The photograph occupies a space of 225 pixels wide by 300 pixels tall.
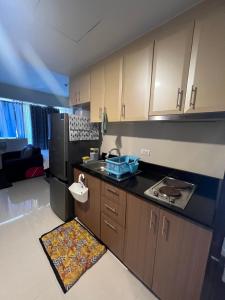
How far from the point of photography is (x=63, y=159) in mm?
1870

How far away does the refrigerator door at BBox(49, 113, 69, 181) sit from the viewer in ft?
5.80

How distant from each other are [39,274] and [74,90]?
7.75ft

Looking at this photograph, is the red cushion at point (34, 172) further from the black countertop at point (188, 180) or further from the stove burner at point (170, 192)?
the stove burner at point (170, 192)

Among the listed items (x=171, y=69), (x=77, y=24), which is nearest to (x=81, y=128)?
(x=77, y=24)

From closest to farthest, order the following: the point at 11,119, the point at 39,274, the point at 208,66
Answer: the point at 208,66 → the point at 39,274 → the point at 11,119

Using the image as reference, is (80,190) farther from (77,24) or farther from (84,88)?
(77,24)

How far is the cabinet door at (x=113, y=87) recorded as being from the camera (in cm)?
149

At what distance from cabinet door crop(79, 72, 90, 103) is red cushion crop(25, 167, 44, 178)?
2.49m

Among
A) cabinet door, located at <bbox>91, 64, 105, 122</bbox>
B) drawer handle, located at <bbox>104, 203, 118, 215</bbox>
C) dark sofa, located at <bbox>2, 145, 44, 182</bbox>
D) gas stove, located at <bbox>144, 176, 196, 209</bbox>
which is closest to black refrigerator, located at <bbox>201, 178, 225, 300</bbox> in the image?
gas stove, located at <bbox>144, 176, 196, 209</bbox>

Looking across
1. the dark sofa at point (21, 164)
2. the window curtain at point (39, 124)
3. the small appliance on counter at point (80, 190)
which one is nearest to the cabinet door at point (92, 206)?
the small appliance on counter at point (80, 190)

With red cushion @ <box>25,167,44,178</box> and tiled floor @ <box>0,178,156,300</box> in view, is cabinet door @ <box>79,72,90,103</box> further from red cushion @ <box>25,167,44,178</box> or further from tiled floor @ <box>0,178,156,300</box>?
red cushion @ <box>25,167,44,178</box>

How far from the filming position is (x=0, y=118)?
3.90 m

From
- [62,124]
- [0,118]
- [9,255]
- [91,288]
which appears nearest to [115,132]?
[62,124]

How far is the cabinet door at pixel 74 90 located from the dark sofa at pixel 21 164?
2125mm
